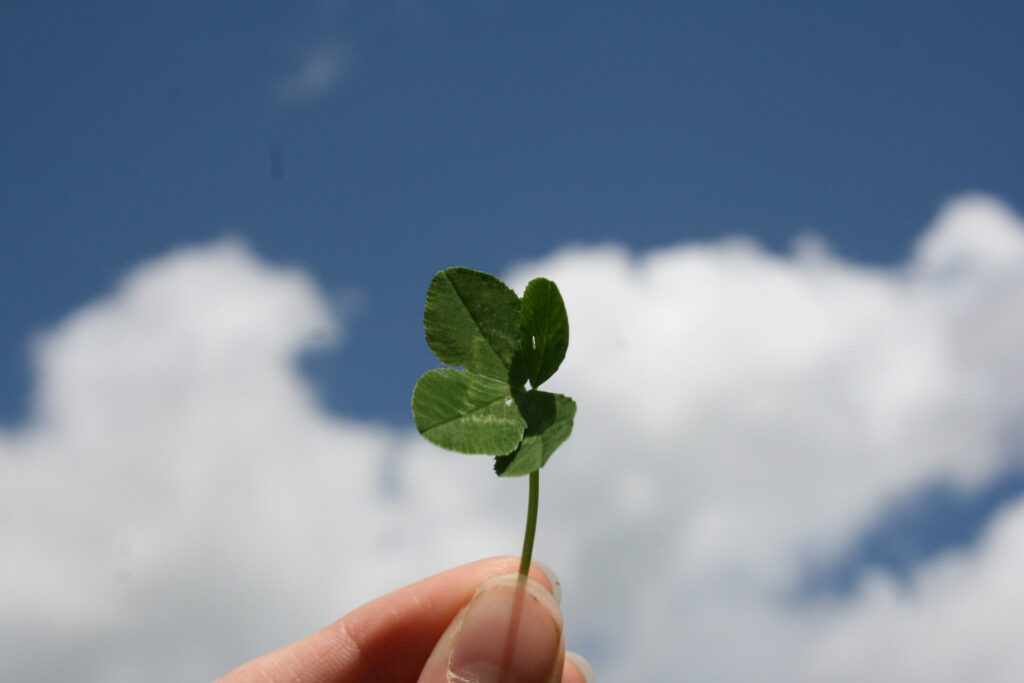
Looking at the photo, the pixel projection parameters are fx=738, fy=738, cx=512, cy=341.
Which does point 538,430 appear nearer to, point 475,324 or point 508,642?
point 475,324

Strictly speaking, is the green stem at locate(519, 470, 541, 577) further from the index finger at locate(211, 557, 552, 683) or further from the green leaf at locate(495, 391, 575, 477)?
the index finger at locate(211, 557, 552, 683)

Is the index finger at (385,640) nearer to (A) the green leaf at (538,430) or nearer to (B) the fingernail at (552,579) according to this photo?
(B) the fingernail at (552,579)

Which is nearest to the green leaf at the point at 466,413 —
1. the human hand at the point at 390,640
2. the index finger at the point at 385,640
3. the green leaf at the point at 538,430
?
the green leaf at the point at 538,430

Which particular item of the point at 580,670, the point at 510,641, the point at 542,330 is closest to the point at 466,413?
the point at 542,330

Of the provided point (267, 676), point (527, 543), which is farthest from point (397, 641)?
point (527, 543)

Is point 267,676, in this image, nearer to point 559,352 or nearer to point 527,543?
point 527,543

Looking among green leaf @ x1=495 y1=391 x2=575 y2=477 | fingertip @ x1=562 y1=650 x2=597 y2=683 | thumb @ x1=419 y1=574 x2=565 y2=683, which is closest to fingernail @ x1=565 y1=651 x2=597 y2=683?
fingertip @ x1=562 y1=650 x2=597 y2=683
